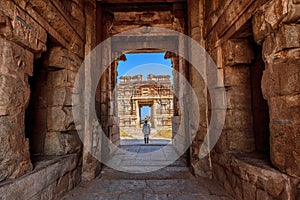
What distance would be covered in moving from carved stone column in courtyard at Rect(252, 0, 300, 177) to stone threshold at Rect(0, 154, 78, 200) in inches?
87.4

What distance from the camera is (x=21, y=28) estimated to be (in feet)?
5.58

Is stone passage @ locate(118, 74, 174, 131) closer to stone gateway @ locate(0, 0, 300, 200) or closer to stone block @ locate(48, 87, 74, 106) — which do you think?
stone gateway @ locate(0, 0, 300, 200)

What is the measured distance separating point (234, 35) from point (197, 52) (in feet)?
2.79

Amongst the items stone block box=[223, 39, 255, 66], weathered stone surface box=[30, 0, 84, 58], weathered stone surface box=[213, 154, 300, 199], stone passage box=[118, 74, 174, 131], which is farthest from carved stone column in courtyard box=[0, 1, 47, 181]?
stone passage box=[118, 74, 174, 131]

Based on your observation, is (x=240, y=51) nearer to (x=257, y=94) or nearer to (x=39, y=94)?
(x=257, y=94)

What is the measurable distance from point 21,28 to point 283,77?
2.31m

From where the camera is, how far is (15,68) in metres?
1.67

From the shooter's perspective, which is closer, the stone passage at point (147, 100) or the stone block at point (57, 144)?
the stone block at point (57, 144)

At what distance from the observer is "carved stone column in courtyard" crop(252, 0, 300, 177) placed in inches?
59.2

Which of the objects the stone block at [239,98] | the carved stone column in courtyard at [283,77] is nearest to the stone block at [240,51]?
the stone block at [239,98]

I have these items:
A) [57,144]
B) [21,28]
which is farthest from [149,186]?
[21,28]

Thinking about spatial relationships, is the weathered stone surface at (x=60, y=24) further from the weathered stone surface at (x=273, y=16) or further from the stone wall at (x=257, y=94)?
the weathered stone surface at (x=273, y=16)

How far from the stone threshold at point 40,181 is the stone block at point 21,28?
120 cm

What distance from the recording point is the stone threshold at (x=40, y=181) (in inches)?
60.1
